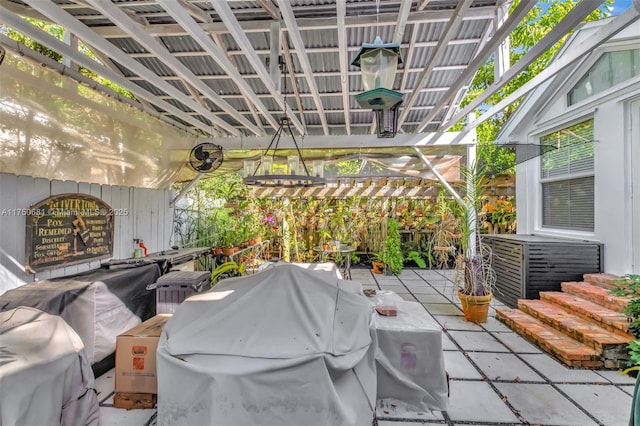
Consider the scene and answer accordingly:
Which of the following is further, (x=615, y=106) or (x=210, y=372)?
(x=615, y=106)

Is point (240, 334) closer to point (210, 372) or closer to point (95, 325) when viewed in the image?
point (210, 372)

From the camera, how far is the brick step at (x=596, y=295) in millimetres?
3385

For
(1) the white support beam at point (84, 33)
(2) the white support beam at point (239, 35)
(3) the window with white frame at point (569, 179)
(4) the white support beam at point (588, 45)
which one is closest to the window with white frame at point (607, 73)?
(3) the window with white frame at point (569, 179)

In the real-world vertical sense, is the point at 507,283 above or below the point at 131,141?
below

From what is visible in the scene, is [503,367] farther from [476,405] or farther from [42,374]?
[42,374]

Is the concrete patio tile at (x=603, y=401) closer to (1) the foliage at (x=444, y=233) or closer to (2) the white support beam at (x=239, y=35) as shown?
(1) the foliage at (x=444, y=233)

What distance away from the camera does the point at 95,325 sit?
2855 mm

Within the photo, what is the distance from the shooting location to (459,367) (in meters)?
3.03

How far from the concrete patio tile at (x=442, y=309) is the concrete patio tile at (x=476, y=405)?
1.94 meters

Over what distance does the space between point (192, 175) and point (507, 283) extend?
585cm

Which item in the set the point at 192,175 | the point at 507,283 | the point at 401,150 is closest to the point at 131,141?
the point at 192,175

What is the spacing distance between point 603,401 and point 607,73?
419 centimetres

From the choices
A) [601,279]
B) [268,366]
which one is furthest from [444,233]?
[268,366]

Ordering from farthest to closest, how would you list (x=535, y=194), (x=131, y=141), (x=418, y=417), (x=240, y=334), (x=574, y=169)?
(x=535, y=194) < (x=574, y=169) < (x=131, y=141) < (x=418, y=417) < (x=240, y=334)
